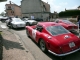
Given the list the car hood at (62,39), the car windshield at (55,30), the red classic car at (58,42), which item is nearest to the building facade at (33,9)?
the car windshield at (55,30)

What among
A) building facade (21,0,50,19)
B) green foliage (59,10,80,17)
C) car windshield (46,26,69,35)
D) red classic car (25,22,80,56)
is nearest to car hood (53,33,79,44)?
red classic car (25,22,80,56)

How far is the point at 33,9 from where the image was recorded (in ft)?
123

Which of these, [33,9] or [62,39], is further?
[33,9]

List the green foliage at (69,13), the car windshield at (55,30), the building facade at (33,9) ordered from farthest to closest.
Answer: the building facade at (33,9) → the green foliage at (69,13) → the car windshield at (55,30)

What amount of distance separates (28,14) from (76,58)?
33333mm

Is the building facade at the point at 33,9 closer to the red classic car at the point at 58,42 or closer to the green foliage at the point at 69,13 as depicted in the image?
the green foliage at the point at 69,13

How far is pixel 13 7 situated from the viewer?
54250 mm

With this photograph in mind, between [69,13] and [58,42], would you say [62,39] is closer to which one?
[58,42]

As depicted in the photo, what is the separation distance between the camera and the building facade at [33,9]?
36188mm

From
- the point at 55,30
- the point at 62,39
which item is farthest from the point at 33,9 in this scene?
the point at 62,39

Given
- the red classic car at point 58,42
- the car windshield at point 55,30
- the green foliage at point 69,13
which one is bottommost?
the red classic car at point 58,42

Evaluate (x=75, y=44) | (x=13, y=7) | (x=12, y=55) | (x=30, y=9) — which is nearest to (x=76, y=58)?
(x=75, y=44)

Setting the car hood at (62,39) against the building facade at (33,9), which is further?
the building facade at (33,9)

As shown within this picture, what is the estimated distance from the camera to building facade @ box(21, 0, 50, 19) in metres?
36.2
